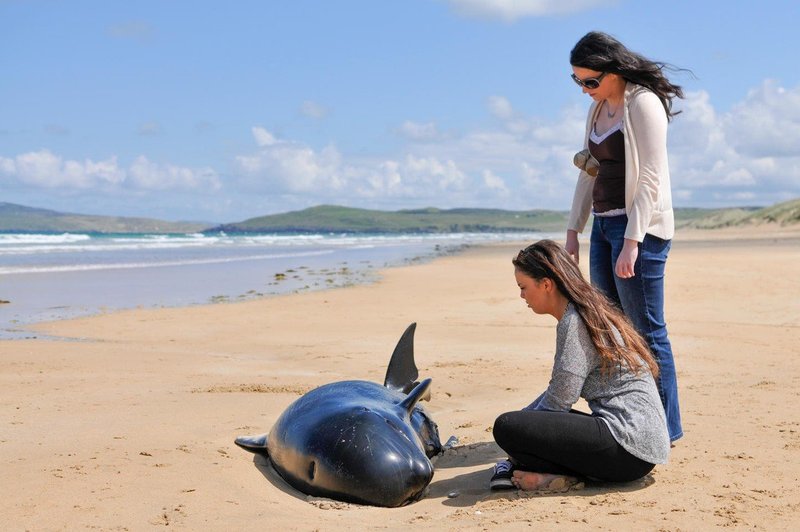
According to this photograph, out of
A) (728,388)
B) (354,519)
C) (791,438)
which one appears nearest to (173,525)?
(354,519)

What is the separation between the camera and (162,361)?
9.32 m

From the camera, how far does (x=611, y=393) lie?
455 centimetres

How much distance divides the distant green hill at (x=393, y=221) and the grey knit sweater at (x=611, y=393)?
13264cm

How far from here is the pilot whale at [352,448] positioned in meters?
4.53

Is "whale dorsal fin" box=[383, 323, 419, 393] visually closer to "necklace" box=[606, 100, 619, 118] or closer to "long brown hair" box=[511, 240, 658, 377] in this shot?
"long brown hair" box=[511, 240, 658, 377]

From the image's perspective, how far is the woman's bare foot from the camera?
465 cm

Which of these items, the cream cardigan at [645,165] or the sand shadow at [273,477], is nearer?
the sand shadow at [273,477]

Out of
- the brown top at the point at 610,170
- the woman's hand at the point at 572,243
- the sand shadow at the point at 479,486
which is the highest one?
the brown top at the point at 610,170

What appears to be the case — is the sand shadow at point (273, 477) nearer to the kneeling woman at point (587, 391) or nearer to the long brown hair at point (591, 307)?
the kneeling woman at point (587, 391)

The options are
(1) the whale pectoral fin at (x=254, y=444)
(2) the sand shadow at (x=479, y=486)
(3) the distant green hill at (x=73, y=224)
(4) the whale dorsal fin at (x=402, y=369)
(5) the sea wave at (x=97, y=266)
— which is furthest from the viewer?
(3) the distant green hill at (x=73, y=224)

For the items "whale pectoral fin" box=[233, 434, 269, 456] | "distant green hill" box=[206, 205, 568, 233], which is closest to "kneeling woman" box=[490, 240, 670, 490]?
"whale pectoral fin" box=[233, 434, 269, 456]

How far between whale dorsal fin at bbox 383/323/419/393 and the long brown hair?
1.61 m

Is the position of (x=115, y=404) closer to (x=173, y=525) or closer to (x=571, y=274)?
(x=173, y=525)

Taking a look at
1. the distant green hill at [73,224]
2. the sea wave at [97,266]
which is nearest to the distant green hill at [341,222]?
the distant green hill at [73,224]
